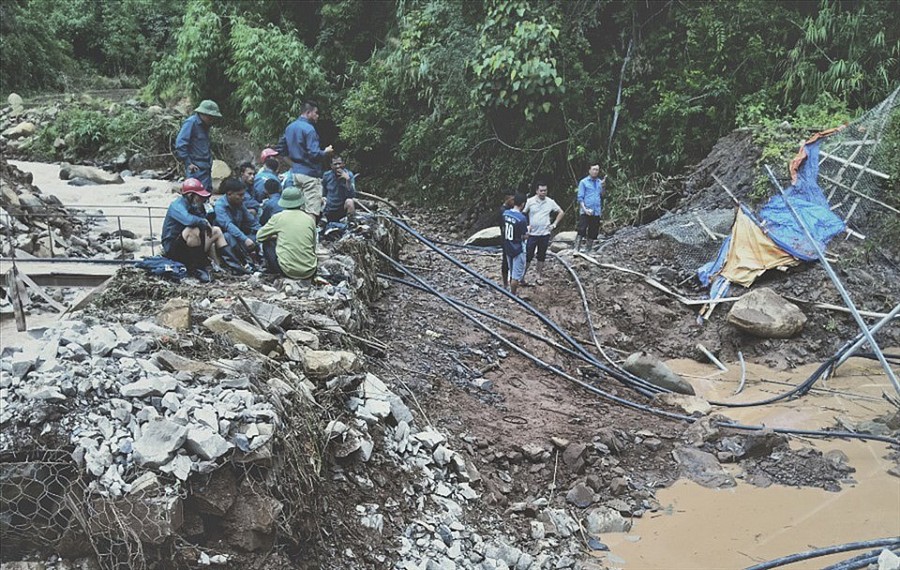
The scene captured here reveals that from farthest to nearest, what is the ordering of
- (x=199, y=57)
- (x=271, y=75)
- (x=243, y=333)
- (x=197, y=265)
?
1. (x=199, y=57)
2. (x=271, y=75)
3. (x=197, y=265)
4. (x=243, y=333)

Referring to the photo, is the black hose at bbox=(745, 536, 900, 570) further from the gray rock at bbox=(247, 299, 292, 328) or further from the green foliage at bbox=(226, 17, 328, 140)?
the green foliage at bbox=(226, 17, 328, 140)

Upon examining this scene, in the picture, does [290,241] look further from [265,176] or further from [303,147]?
[265,176]

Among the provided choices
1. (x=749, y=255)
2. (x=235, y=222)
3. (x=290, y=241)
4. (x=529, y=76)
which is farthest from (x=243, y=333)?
(x=529, y=76)

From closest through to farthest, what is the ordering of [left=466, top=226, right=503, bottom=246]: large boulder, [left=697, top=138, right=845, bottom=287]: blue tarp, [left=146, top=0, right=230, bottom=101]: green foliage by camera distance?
1. [left=697, top=138, right=845, bottom=287]: blue tarp
2. [left=466, top=226, right=503, bottom=246]: large boulder
3. [left=146, top=0, right=230, bottom=101]: green foliage

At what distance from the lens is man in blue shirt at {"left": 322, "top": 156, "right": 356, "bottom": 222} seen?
29.4 feet

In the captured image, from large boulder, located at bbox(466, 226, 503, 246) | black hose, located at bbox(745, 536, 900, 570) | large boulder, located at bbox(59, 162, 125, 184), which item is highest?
black hose, located at bbox(745, 536, 900, 570)

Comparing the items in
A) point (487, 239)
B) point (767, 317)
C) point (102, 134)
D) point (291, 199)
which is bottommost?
point (102, 134)

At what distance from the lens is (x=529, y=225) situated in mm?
9414

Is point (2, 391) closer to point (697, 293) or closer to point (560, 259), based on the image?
point (560, 259)

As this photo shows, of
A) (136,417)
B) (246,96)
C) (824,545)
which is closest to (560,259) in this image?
(824,545)

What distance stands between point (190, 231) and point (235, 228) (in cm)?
68

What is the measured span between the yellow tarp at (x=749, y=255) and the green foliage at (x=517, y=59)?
417cm

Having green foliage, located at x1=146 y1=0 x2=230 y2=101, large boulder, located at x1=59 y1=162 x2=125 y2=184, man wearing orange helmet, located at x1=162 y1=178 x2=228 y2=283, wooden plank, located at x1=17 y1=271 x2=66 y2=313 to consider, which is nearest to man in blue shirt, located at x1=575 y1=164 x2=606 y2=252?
man wearing orange helmet, located at x1=162 y1=178 x2=228 y2=283

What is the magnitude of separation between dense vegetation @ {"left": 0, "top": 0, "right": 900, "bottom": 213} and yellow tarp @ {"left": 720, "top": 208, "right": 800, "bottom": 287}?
1.58m
